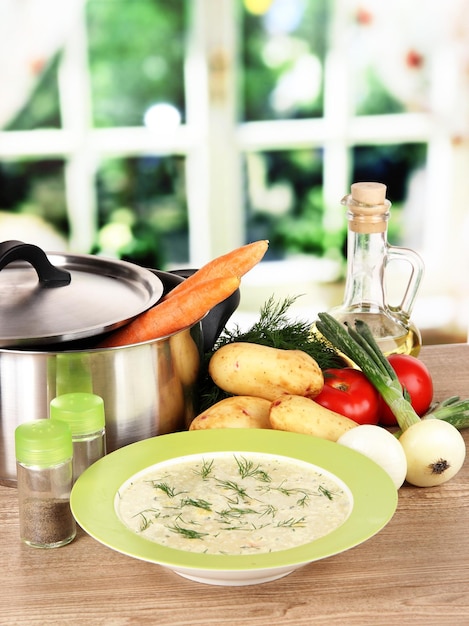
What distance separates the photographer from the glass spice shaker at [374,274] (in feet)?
4.66

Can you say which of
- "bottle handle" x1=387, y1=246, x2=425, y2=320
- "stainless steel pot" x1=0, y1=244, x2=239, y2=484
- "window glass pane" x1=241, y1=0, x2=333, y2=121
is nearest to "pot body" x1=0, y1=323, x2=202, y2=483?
"stainless steel pot" x1=0, y1=244, x2=239, y2=484

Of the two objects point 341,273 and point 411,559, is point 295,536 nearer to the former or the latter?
point 411,559

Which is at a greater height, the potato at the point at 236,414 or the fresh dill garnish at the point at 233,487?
the potato at the point at 236,414

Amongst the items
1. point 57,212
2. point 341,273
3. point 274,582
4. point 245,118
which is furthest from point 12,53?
point 274,582

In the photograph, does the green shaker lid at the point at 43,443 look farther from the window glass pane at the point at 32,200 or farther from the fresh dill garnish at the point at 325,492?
the window glass pane at the point at 32,200

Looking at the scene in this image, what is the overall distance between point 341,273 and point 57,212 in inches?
49.5

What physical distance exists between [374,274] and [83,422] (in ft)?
1.99

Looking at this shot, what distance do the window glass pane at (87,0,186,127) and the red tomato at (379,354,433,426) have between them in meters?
2.53

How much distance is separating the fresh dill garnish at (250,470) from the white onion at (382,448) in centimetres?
12

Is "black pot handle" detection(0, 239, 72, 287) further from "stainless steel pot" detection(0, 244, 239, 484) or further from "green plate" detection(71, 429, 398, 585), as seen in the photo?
"green plate" detection(71, 429, 398, 585)

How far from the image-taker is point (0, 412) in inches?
43.8

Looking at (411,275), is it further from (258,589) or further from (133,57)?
(133,57)

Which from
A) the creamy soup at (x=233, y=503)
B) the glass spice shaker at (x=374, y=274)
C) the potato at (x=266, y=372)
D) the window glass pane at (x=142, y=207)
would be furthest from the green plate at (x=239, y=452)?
the window glass pane at (x=142, y=207)

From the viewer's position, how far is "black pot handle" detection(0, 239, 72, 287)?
1201 millimetres
